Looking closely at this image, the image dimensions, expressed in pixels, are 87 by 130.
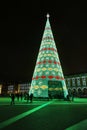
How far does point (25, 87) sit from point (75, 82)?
49.1 meters

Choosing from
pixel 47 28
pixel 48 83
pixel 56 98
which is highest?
pixel 47 28

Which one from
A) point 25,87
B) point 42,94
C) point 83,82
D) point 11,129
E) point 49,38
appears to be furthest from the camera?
point 25,87

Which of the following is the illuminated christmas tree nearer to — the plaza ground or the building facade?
the plaza ground

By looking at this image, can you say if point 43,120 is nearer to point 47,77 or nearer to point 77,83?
point 47,77

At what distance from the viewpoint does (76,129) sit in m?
6.45

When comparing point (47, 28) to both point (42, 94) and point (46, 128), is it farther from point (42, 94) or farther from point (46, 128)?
point (46, 128)

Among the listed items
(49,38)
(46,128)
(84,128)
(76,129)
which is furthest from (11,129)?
(49,38)

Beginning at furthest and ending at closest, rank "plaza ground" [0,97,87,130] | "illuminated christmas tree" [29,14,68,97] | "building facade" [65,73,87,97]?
"building facade" [65,73,87,97]
"illuminated christmas tree" [29,14,68,97]
"plaza ground" [0,97,87,130]

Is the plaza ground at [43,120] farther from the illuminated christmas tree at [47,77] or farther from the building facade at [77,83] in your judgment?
the building facade at [77,83]

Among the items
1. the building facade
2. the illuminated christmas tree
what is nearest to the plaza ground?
the illuminated christmas tree

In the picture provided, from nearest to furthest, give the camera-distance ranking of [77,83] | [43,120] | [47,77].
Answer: [43,120], [47,77], [77,83]

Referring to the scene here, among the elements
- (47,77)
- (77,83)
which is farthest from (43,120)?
(77,83)

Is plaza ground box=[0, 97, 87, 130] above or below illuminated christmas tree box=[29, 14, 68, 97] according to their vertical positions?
below

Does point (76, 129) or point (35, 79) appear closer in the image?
point (76, 129)
